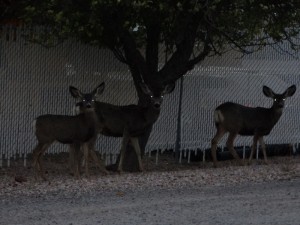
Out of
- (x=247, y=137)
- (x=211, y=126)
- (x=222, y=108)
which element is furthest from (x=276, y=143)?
(x=222, y=108)

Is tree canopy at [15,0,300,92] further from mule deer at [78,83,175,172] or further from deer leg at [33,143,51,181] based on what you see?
deer leg at [33,143,51,181]

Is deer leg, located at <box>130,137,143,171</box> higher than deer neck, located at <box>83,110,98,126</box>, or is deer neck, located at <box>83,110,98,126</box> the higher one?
deer neck, located at <box>83,110,98,126</box>

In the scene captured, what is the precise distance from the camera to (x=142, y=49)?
19.9m

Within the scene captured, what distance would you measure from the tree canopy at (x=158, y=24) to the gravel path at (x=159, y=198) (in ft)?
7.94

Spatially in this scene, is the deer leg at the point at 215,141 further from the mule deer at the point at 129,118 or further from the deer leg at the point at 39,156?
the deer leg at the point at 39,156

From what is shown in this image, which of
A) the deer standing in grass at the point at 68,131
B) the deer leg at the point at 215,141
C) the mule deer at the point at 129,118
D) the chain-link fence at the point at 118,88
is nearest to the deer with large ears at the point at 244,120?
the deer leg at the point at 215,141

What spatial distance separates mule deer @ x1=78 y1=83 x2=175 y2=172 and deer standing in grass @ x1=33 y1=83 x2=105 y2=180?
0.78m

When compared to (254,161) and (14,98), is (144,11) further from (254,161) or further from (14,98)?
(254,161)

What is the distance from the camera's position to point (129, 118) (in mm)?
17703

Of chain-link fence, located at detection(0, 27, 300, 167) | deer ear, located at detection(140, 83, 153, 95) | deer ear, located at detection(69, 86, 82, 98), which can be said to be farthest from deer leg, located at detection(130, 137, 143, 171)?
chain-link fence, located at detection(0, 27, 300, 167)

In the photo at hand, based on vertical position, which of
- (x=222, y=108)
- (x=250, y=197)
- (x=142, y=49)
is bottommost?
(x=250, y=197)

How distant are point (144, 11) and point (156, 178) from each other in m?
3.07

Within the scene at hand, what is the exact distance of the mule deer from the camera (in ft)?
57.6

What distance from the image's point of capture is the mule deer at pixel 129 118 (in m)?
17.5
